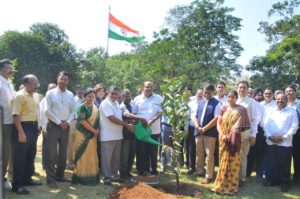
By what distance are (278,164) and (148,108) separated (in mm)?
2756

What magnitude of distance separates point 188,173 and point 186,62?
21.9m

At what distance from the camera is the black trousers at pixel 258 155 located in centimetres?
707

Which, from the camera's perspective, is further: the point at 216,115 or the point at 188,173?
the point at 188,173

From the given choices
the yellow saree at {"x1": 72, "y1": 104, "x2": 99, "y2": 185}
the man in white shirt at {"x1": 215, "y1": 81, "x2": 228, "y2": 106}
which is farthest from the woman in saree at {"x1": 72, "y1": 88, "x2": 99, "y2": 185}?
the man in white shirt at {"x1": 215, "y1": 81, "x2": 228, "y2": 106}

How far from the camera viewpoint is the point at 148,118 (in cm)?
692

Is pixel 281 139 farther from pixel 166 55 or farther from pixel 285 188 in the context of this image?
pixel 166 55

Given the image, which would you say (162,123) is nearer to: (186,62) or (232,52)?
(186,62)

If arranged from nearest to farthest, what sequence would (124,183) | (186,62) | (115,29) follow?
(124,183) → (115,29) → (186,62)

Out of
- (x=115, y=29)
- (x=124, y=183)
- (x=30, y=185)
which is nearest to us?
(x=30, y=185)

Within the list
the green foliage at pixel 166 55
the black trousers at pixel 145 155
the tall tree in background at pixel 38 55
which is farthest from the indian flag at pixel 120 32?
the black trousers at pixel 145 155

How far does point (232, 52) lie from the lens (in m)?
30.8

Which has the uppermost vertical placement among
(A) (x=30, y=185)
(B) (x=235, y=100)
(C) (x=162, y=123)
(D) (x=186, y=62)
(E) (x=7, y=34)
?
(E) (x=7, y=34)

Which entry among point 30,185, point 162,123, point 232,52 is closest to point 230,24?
point 232,52

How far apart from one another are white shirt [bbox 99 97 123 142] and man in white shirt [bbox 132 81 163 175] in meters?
0.78
